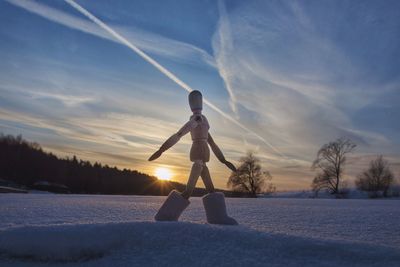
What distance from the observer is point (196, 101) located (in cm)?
441

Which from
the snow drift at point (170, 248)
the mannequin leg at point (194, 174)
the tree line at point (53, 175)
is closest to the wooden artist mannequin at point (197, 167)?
the mannequin leg at point (194, 174)

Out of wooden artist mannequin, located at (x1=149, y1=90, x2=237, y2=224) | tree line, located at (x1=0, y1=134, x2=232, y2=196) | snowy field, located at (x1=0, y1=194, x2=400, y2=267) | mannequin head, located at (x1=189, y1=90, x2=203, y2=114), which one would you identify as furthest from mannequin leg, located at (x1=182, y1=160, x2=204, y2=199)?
tree line, located at (x1=0, y1=134, x2=232, y2=196)

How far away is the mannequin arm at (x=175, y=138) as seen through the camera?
13.5ft

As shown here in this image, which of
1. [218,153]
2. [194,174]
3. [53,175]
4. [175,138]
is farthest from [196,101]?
[53,175]

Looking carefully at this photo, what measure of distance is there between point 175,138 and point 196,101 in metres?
0.56

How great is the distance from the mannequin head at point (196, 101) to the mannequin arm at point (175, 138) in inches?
7.0

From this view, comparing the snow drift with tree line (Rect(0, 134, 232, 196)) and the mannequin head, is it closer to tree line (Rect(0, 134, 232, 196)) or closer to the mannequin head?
the mannequin head

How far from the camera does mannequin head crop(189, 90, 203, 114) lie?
4.42 meters

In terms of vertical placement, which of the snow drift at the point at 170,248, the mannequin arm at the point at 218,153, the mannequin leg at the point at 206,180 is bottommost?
the snow drift at the point at 170,248

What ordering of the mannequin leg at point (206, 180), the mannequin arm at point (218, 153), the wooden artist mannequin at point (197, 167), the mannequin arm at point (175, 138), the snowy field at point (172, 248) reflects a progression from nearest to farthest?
the snowy field at point (172, 248)
the wooden artist mannequin at point (197, 167)
the mannequin arm at point (175, 138)
the mannequin leg at point (206, 180)
the mannequin arm at point (218, 153)

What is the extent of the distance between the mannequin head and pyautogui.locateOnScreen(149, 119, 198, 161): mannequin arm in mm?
178

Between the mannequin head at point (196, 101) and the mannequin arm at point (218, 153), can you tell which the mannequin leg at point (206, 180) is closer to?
the mannequin arm at point (218, 153)

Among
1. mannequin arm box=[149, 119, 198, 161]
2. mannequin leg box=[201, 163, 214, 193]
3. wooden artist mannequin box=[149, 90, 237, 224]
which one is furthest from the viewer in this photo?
mannequin leg box=[201, 163, 214, 193]

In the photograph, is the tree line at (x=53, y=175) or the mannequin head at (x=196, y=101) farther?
the tree line at (x=53, y=175)
